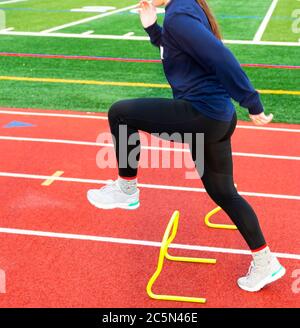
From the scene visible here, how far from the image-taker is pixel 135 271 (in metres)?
4.13

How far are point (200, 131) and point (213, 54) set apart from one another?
519 millimetres

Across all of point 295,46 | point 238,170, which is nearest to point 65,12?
point 295,46

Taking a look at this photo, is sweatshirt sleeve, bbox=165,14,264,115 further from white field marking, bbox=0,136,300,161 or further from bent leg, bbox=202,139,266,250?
white field marking, bbox=0,136,300,161

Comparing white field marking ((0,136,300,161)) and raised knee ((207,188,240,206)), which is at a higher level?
raised knee ((207,188,240,206))

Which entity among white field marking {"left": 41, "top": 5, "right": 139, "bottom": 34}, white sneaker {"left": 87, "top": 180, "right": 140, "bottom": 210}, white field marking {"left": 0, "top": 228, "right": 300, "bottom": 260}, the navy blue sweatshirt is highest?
the navy blue sweatshirt

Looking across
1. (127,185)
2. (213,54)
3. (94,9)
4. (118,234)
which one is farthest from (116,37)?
(213,54)

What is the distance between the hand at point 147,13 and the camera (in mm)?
3862

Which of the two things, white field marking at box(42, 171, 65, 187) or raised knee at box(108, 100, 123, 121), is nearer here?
raised knee at box(108, 100, 123, 121)

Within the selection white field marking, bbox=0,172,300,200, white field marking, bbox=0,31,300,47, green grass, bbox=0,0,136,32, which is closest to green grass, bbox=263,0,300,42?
white field marking, bbox=0,31,300,47

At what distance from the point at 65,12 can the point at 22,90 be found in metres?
11.8

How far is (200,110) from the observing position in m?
3.40

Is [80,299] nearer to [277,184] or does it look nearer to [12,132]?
[277,184]

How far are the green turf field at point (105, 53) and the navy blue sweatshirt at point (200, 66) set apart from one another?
4.83m

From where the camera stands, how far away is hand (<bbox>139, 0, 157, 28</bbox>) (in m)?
3.86
